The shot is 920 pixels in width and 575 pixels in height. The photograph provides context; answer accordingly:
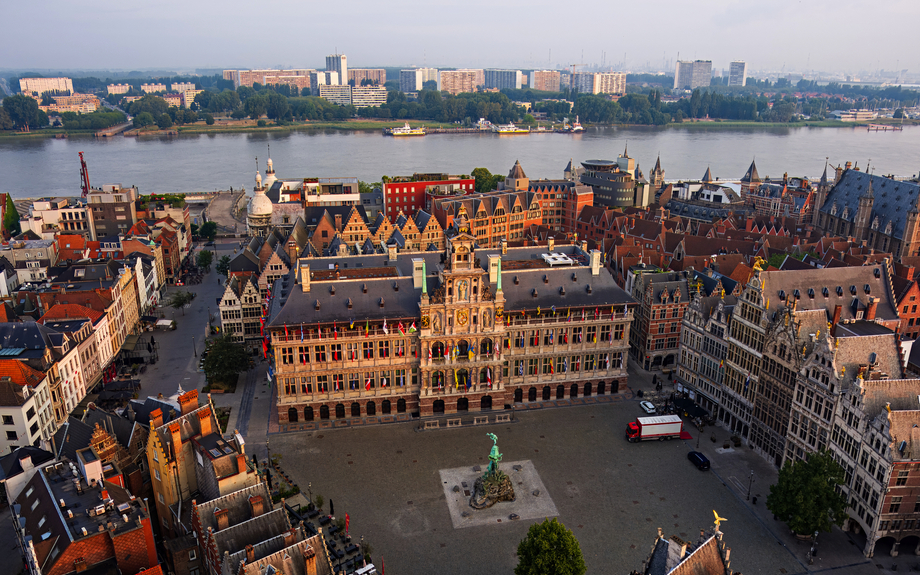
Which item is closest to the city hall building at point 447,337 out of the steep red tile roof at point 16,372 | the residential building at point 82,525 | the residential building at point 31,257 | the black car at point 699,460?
the black car at point 699,460

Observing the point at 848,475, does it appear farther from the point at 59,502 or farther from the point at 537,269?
the point at 59,502

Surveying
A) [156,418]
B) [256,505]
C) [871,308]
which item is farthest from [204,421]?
[871,308]

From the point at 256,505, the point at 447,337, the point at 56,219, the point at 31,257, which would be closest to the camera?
the point at 256,505

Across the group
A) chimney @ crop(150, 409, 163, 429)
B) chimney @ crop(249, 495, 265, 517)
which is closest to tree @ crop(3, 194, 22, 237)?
chimney @ crop(150, 409, 163, 429)

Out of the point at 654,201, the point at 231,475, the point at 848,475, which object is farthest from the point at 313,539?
the point at 654,201

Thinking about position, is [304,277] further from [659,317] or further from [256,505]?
[659,317]

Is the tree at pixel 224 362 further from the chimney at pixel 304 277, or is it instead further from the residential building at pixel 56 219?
the residential building at pixel 56 219
